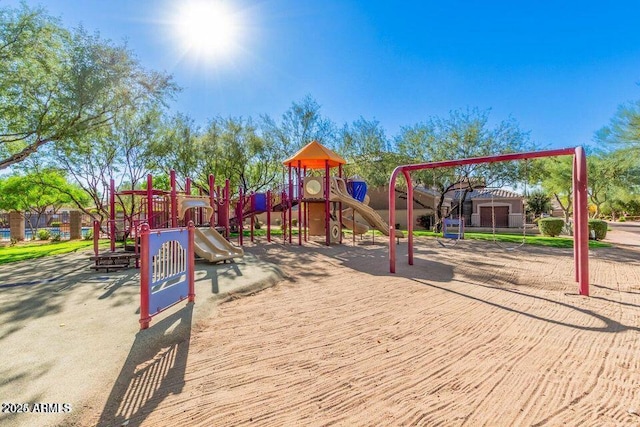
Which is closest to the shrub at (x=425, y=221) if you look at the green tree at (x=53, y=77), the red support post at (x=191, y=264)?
the green tree at (x=53, y=77)

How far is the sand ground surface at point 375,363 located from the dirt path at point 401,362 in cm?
2

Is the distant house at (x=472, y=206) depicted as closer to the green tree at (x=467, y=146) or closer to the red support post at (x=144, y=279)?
the green tree at (x=467, y=146)

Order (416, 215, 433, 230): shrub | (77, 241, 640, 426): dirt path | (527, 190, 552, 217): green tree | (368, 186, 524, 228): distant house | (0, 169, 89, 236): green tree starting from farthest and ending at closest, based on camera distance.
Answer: (527, 190, 552, 217): green tree, (368, 186, 524, 228): distant house, (416, 215, 433, 230): shrub, (0, 169, 89, 236): green tree, (77, 241, 640, 426): dirt path

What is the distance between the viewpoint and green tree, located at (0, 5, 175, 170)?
1161 cm

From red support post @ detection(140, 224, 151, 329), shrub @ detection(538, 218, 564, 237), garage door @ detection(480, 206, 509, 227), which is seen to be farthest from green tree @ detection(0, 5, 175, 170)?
garage door @ detection(480, 206, 509, 227)

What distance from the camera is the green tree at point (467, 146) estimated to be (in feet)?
65.5

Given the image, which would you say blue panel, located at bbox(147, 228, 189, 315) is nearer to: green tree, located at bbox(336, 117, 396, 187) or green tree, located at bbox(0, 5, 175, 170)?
green tree, located at bbox(0, 5, 175, 170)

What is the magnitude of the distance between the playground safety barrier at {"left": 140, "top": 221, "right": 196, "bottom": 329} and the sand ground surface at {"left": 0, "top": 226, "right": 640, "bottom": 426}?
27 cm

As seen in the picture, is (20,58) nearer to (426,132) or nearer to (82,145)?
(82,145)

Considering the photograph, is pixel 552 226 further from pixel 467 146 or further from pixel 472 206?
pixel 472 206

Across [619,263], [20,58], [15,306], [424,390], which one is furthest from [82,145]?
[619,263]

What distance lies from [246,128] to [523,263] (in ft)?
65.1

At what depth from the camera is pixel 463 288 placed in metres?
6.58

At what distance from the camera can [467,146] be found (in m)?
20.2
